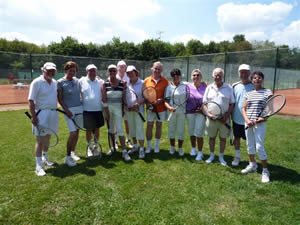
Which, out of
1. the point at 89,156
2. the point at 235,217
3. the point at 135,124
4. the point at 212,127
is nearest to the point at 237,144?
the point at 212,127

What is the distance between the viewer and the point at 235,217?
11.0 feet

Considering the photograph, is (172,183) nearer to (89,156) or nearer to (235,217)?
(235,217)

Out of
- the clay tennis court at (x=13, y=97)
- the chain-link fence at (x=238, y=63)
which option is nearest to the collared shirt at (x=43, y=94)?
the clay tennis court at (x=13, y=97)

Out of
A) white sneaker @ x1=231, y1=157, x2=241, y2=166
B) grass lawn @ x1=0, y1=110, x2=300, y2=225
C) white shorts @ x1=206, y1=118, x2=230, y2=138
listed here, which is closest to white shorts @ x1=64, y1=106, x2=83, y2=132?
grass lawn @ x1=0, y1=110, x2=300, y2=225

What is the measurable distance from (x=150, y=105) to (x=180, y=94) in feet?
2.64

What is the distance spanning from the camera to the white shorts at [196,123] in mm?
5340

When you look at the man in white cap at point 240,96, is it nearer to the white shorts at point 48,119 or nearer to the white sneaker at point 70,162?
the white sneaker at point 70,162

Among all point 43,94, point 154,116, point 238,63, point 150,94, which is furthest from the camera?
point 238,63

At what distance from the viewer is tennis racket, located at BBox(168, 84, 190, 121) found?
537cm

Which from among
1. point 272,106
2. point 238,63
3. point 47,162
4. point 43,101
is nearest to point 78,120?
point 43,101

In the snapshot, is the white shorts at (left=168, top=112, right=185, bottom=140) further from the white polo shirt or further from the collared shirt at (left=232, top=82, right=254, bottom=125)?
the white polo shirt

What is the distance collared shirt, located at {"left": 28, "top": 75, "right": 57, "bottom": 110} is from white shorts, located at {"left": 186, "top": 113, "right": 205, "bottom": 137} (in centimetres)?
319

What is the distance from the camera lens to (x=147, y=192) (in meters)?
4.05

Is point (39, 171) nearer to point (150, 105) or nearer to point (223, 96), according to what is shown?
point (150, 105)
